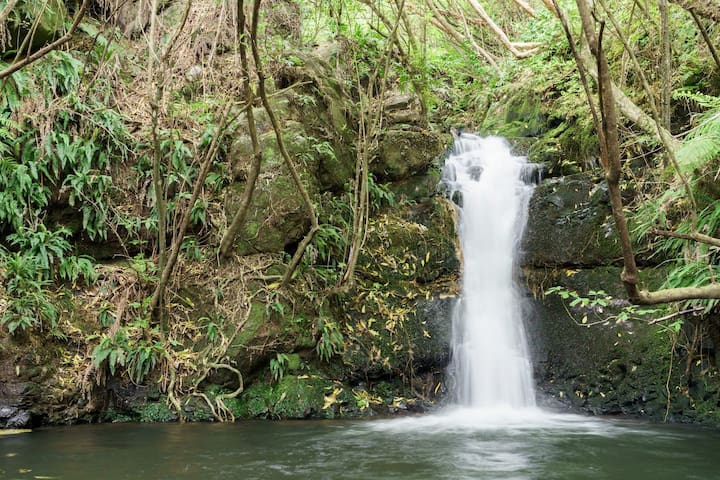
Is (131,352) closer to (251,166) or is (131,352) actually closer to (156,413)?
(156,413)

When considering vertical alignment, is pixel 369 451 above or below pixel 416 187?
below

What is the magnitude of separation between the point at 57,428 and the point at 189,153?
3631 mm

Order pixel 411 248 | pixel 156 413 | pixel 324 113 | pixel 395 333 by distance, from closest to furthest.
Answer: pixel 156 413 < pixel 395 333 < pixel 411 248 < pixel 324 113

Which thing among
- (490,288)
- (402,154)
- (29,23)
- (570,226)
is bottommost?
(490,288)

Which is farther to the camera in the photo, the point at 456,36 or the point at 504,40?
the point at 456,36

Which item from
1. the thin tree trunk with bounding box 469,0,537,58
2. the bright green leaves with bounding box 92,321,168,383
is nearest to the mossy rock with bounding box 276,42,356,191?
the bright green leaves with bounding box 92,321,168,383

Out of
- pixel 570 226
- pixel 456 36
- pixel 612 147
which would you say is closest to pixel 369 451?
pixel 612 147

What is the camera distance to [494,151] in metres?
10.7

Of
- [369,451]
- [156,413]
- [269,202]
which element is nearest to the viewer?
[369,451]

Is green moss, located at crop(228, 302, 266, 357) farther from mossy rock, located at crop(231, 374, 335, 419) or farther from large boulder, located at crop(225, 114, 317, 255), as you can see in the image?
large boulder, located at crop(225, 114, 317, 255)

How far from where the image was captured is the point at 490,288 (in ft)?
27.4

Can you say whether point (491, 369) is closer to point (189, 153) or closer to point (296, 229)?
point (296, 229)

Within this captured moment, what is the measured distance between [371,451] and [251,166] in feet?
12.0

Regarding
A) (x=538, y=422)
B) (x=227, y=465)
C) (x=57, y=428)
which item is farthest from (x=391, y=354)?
(x=57, y=428)
